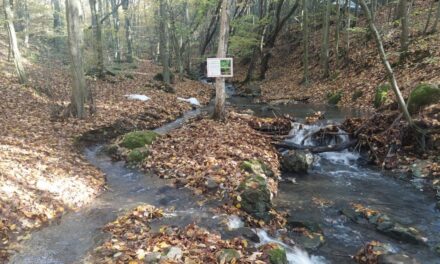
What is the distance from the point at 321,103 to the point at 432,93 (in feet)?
26.3

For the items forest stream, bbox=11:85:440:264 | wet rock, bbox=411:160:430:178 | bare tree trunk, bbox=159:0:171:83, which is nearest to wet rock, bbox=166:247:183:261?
forest stream, bbox=11:85:440:264

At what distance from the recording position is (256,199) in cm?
674

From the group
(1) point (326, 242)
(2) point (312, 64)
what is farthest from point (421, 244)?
(2) point (312, 64)

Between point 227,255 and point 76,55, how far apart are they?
33.2 feet

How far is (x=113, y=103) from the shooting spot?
609 inches

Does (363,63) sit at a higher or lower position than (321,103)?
higher

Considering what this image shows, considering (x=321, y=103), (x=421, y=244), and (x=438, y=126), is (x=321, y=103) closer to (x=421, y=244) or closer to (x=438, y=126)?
(x=438, y=126)

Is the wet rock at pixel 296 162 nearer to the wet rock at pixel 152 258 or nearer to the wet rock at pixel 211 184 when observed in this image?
the wet rock at pixel 211 184

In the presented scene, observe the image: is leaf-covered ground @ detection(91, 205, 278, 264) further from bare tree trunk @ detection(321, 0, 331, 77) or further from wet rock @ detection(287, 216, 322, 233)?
bare tree trunk @ detection(321, 0, 331, 77)

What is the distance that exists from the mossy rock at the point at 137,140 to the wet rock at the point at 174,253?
5.58 metres

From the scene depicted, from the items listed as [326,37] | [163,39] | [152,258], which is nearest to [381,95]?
[326,37]

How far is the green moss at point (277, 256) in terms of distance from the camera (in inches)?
197

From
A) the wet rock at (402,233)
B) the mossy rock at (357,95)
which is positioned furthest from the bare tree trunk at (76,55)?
the mossy rock at (357,95)

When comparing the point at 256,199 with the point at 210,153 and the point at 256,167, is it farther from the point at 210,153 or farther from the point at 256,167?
the point at 210,153
